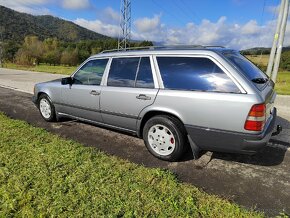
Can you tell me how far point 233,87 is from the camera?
10.7ft

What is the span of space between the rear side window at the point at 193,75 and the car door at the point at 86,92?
4.64 ft

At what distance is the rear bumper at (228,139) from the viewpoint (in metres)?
3.25

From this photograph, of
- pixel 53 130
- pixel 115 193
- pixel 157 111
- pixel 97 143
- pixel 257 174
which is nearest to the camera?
pixel 115 193

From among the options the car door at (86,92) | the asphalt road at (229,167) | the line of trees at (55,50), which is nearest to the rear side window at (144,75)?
the car door at (86,92)

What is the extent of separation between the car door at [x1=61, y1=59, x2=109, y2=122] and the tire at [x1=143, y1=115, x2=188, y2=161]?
1227 mm

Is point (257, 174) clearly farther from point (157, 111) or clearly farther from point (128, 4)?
point (128, 4)

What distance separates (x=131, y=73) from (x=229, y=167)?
2.18 meters

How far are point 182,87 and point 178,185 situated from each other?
1.37 meters

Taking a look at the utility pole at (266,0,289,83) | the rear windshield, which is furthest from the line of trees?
the rear windshield

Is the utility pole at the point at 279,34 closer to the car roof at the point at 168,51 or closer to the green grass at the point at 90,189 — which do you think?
the car roof at the point at 168,51

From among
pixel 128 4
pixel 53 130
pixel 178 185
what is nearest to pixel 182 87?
pixel 178 185

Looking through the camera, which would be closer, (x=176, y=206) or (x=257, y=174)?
(x=176, y=206)

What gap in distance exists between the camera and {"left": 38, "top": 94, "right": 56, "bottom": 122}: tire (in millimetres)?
5805

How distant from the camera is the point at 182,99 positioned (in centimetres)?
356
